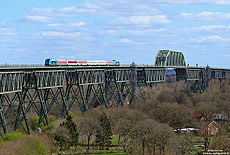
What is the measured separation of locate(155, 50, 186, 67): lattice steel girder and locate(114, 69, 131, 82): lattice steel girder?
150 feet

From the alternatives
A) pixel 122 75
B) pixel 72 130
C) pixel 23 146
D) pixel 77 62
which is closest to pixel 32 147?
pixel 23 146

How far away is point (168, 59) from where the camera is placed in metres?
167

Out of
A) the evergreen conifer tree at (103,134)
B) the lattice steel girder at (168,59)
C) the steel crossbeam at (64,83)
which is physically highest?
the lattice steel girder at (168,59)

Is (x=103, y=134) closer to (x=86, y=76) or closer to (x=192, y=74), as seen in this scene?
(x=86, y=76)

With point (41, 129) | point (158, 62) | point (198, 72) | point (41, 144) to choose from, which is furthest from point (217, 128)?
point (198, 72)

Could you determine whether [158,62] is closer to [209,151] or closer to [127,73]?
[127,73]

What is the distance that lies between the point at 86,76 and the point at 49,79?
1602 cm

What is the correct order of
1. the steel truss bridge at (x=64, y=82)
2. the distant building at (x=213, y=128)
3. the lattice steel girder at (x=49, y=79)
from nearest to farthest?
the steel truss bridge at (x=64, y=82), the lattice steel girder at (x=49, y=79), the distant building at (x=213, y=128)

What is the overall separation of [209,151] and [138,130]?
490 inches

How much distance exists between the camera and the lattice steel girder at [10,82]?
224 feet

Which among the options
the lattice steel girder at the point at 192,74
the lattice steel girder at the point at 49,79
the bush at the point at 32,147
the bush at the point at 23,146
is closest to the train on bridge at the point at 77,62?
the lattice steel girder at the point at 49,79

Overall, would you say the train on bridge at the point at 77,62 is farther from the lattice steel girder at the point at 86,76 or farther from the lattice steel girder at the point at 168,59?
the lattice steel girder at the point at 168,59

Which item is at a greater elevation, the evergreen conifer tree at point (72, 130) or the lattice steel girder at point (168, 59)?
the lattice steel girder at point (168, 59)

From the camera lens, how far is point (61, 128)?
75.4 m
